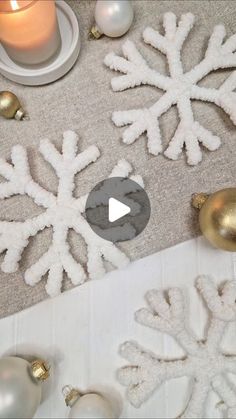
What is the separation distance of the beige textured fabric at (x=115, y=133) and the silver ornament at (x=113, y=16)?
0.09 ft

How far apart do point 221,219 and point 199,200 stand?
5cm

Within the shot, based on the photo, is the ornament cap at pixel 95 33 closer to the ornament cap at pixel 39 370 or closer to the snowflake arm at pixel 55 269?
the snowflake arm at pixel 55 269

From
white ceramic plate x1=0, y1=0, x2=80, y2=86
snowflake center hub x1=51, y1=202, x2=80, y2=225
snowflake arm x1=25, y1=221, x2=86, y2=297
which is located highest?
white ceramic plate x1=0, y1=0, x2=80, y2=86

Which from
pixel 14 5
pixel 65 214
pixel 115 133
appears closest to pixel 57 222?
pixel 65 214

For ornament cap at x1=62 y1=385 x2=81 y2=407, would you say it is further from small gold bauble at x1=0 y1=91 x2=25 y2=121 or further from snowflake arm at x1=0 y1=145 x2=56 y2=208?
small gold bauble at x1=0 y1=91 x2=25 y2=121

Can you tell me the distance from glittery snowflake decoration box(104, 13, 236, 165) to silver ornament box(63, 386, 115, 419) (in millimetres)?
315

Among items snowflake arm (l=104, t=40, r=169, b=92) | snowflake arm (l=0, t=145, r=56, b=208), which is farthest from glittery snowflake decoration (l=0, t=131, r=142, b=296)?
snowflake arm (l=104, t=40, r=169, b=92)

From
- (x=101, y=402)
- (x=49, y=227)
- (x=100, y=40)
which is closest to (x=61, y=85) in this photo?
(x=100, y=40)

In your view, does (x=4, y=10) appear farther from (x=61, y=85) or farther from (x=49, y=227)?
(x=49, y=227)

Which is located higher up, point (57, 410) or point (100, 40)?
point (100, 40)

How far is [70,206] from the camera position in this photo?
27.3 inches

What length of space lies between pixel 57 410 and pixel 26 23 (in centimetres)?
47

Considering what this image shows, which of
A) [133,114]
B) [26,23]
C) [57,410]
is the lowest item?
[57,410]

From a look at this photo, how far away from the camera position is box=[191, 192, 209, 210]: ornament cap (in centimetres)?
69
